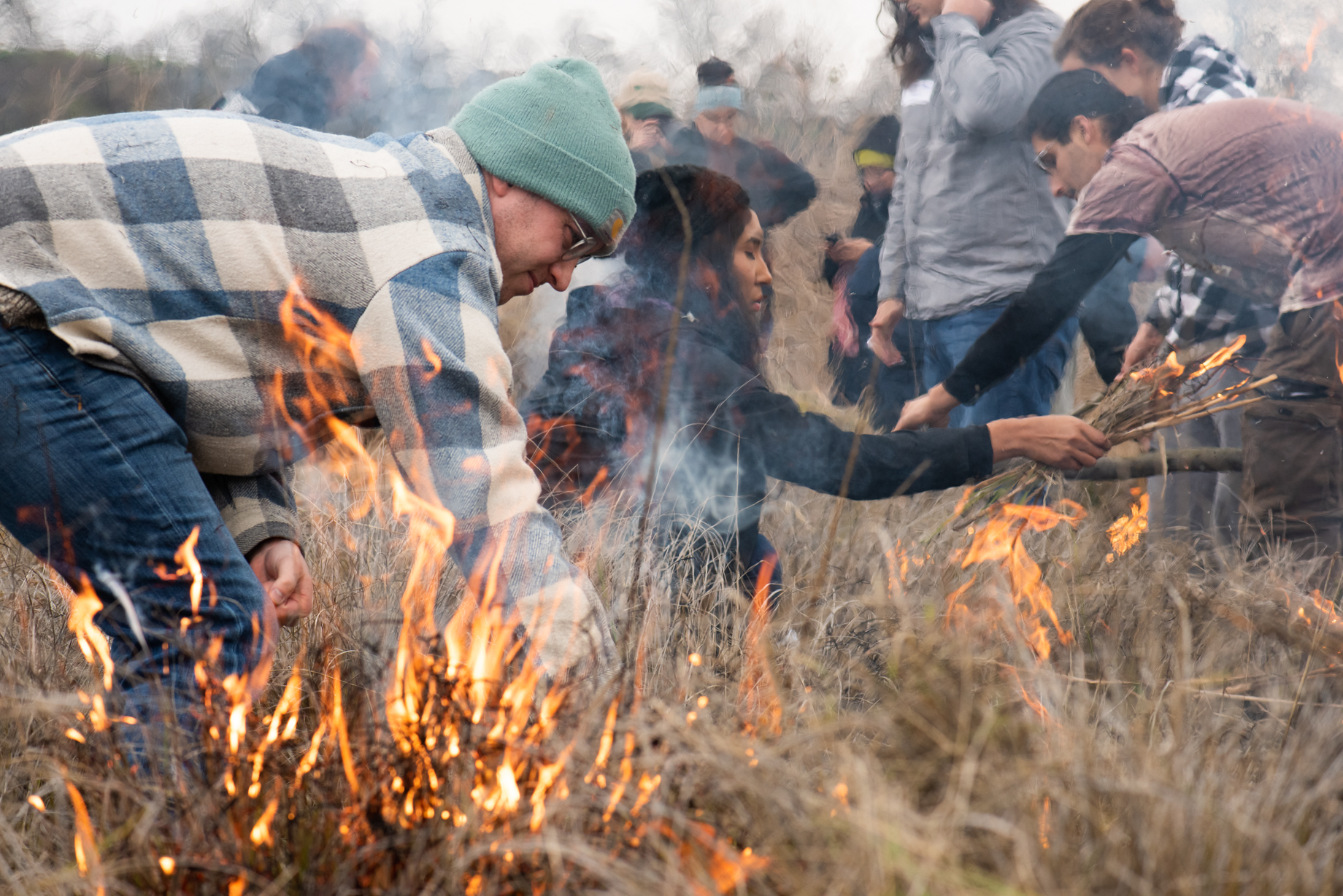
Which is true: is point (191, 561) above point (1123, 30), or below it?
below

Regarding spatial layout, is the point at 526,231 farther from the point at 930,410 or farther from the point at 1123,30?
the point at 1123,30

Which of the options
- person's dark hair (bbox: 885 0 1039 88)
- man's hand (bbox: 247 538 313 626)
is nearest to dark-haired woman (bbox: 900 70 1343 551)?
person's dark hair (bbox: 885 0 1039 88)

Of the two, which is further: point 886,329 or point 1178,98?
point 886,329

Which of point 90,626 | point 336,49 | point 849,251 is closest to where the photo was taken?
point 90,626

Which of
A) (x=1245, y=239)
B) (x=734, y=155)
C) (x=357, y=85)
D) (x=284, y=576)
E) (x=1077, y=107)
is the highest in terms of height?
(x=1077, y=107)

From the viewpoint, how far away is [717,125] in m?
4.66

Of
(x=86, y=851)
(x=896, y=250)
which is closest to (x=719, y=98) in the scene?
(x=896, y=250)

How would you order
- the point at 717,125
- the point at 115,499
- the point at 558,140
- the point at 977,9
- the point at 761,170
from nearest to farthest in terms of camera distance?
the point at 115,499
the point at 558,140
the point at 977,9
the point at 761,170
the point at 717,125

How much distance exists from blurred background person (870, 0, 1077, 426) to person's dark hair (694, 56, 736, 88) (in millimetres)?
1377

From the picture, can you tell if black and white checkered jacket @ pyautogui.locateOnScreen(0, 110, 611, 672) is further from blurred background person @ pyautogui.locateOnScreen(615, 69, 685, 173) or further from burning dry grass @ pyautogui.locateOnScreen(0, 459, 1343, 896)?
blurred background person @ pyautogui.locateOnScreen(615, 69, 685, 173)

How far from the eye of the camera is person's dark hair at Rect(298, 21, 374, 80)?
5398mm

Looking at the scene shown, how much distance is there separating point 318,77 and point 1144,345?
4417mm

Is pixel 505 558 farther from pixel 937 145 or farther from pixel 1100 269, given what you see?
pixel 937 145

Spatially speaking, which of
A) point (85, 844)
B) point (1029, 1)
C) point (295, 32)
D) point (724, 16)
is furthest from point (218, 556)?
point (295, 32)
